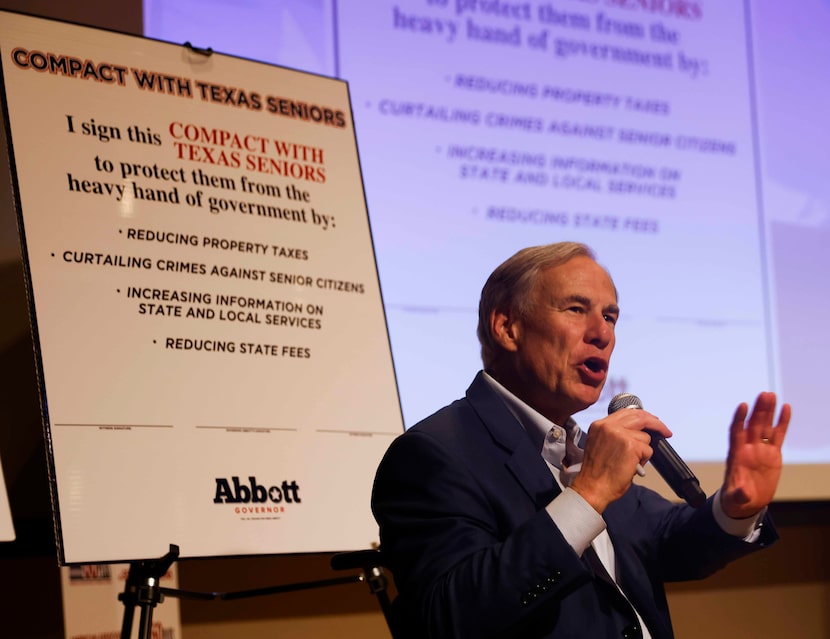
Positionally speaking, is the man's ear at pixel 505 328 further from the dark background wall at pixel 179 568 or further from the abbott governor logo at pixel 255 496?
the dark background wall at pixel 179 568

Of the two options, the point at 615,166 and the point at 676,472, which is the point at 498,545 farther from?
the point at 615,166

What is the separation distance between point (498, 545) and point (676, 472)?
358mm

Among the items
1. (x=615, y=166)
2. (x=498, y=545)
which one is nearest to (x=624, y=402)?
(x=498, y=545)

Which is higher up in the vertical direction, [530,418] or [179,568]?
[530,418]

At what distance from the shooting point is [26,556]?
3.17m

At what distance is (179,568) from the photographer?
11.1 ft

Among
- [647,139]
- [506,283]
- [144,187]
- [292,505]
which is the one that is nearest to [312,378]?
[292,505]

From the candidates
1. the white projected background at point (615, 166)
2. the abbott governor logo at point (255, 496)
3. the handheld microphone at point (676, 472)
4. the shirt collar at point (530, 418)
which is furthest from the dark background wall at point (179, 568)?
the handheld microphone at point (676, 472)

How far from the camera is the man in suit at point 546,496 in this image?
1.79 m

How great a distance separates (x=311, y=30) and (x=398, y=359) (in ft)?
3.58

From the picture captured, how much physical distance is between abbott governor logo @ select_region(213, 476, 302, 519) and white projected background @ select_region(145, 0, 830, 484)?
0.71 metres

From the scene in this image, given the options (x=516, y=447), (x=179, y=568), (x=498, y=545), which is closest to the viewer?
(x=498, y=545)

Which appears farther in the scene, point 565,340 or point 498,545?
point 565,340

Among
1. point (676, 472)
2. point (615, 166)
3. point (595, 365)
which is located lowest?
point (676, 472)
